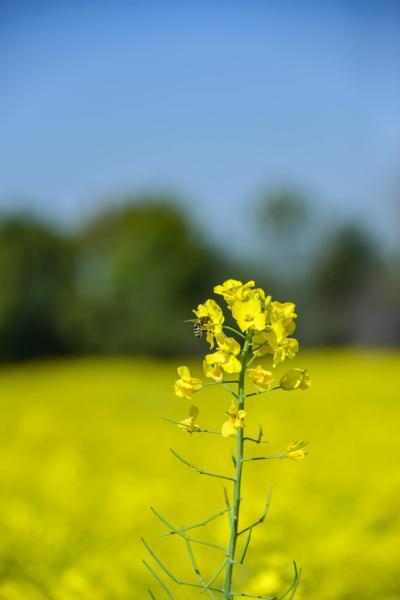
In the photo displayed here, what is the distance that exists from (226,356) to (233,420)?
104 mm

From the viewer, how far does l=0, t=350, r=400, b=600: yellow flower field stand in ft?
8.44

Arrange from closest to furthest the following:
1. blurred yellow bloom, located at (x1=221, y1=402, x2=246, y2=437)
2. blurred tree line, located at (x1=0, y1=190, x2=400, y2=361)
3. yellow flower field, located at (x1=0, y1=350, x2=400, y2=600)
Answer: blurred yellow bloom, located at (x1=221, y1=402, x2=246, y2=437) < yellow flower field, located at (x1=0, y1=350, x2=400, y2=600) < blurred tree line, located at (x1=0, y1=190, x2=400, y2=361)

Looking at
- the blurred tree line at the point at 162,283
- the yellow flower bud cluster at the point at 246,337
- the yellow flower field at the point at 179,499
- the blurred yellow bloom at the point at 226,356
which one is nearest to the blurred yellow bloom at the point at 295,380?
the yellow flower bud cluster at the point at 246,337

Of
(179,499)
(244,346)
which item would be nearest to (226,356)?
(244,346)

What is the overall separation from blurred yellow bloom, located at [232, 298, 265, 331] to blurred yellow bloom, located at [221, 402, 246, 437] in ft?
0.43

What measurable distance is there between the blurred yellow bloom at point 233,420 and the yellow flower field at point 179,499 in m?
0.82

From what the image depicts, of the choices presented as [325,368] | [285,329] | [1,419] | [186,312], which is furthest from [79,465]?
[186,312]

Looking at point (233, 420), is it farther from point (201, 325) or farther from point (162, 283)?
point (162, 283)

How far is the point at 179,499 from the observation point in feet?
12.2

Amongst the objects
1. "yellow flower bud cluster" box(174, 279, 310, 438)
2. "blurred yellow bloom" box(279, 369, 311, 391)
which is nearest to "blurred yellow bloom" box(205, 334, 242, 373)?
"yellow flower bud cluster" box(174, 279, 310, 438)

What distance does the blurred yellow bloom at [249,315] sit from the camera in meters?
1.44

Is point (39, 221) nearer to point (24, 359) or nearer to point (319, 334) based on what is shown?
point (24, 359)

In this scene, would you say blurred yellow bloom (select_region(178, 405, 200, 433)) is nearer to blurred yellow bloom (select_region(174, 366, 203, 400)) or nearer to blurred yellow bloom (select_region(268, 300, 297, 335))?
blurred yellow bloom (select_region(174, 366, 203, 400))

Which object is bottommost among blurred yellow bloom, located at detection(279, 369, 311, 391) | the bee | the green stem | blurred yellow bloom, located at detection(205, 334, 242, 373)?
the green stem
